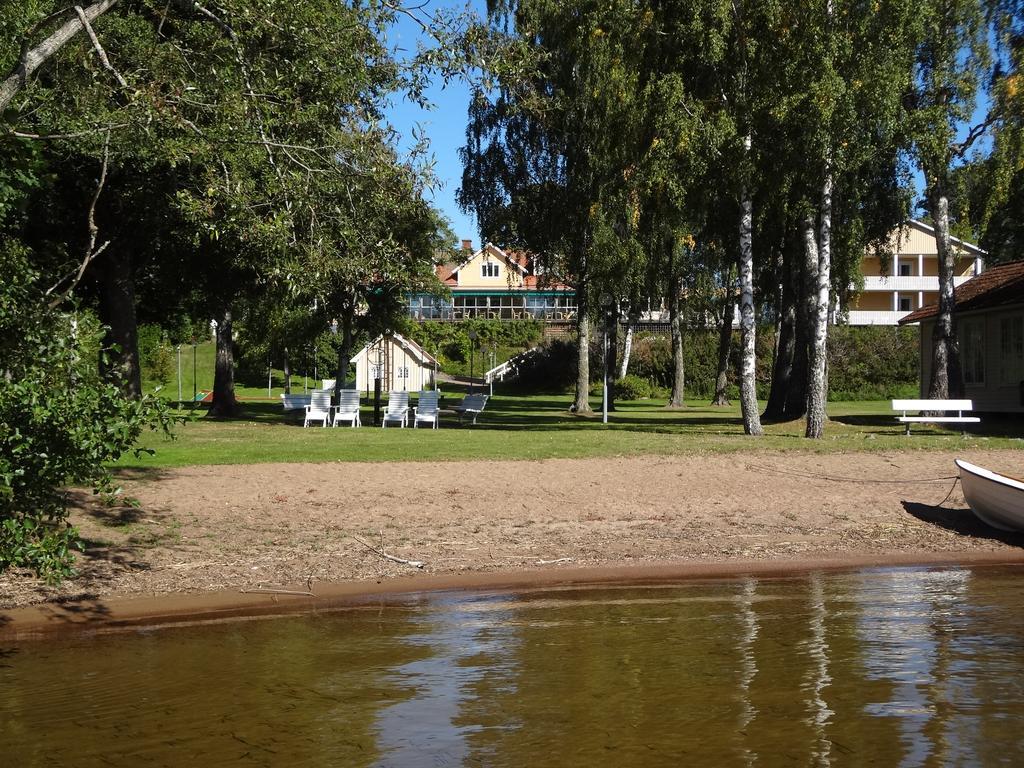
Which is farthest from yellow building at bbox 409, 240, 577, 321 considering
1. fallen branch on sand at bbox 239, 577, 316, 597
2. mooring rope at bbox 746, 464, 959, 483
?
fallen branch on sand at bbox 239, 577, 316, 597

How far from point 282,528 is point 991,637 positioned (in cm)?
803

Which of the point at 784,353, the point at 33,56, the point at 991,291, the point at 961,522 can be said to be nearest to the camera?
the point at 33,56

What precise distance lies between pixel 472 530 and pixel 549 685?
5083 mm

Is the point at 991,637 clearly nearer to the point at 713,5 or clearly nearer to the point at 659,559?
the point at 659,559

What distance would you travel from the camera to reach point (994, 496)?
528 inches

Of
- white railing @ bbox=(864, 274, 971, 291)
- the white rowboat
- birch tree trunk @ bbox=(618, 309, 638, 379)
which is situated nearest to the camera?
the white rowboat

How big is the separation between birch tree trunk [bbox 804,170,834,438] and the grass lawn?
0.51 metres

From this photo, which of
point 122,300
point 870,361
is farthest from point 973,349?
point 122,300

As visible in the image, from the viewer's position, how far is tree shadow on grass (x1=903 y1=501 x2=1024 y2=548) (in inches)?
538

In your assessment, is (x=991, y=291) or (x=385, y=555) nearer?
(x=385, y=555)

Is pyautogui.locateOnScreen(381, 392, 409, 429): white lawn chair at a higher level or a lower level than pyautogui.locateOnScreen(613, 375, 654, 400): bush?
lower

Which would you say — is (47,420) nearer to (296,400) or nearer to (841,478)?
(841,478)

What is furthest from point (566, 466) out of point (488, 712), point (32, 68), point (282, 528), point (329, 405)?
point (329, 405)

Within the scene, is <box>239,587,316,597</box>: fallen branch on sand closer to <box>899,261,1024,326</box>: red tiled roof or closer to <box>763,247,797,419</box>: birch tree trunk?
<box>763,247,797,419</box>: birch tree trunk
